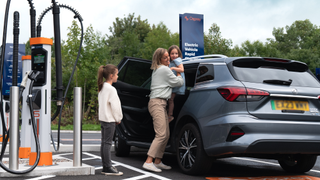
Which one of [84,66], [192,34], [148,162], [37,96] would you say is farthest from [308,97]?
[84,66]

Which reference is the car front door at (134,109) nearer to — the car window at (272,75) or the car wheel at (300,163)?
the car window at (272,75)

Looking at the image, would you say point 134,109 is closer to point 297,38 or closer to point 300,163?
point 300,163

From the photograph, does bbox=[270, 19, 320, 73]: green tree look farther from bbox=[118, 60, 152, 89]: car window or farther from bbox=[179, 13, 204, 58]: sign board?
bbox=[118, 60, 152, 89]: car window

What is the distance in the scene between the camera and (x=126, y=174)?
5.32 meters

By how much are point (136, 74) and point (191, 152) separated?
2134mm

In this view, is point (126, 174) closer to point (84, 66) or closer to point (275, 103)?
point (275, 103)

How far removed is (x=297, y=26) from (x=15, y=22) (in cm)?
6056

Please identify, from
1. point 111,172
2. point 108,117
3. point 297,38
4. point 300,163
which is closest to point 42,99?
point 108,117

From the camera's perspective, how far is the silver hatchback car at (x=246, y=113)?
444 centimetres

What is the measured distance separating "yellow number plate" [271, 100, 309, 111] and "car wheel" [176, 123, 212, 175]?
1108 millimetres

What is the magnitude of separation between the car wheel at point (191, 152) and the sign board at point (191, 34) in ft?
29.7

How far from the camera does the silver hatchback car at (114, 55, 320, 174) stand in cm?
444

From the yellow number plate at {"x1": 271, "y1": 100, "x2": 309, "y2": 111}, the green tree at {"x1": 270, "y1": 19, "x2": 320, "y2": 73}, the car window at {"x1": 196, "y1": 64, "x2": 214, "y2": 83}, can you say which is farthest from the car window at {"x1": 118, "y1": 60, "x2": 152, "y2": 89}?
the green tree at {"x1": 270, "y1": 19, "x2": 320, "y2": 73}

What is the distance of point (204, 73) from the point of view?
17.5 ft
